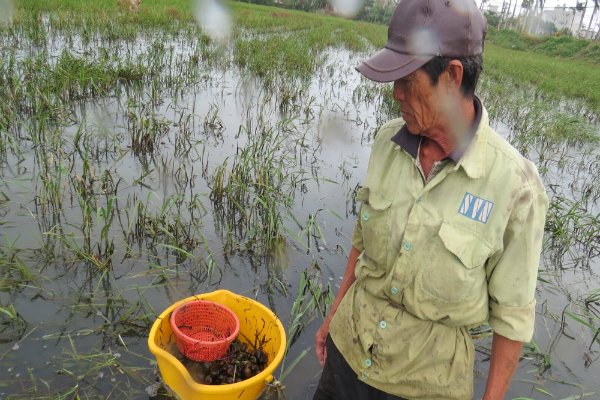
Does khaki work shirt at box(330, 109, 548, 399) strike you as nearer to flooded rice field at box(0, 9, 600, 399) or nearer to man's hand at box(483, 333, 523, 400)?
man's hand at box(483, 333, 523, 400)

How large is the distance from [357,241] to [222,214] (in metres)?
2.35

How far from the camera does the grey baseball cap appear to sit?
120 centimetres

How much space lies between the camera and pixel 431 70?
1233mm

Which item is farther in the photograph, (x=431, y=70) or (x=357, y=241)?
(x=357, y=241)

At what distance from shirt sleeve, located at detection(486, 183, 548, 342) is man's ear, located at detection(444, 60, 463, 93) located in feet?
1.07

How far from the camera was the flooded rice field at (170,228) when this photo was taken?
2.57 metres

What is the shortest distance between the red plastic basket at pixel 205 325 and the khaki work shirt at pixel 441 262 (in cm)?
75

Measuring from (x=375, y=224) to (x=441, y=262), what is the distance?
0.79ft

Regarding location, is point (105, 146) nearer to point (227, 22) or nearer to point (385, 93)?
point (385, 93)

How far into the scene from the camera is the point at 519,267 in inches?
50.2

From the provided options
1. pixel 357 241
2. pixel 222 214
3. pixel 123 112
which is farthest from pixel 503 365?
pixel 123 112

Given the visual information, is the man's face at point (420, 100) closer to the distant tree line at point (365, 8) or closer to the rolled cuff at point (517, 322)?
the rolled cuff at point (517, 322)

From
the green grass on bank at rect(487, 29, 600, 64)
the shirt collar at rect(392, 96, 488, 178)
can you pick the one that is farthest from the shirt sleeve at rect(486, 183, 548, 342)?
the green grass on bank at rect(487, 29, 600, 64)

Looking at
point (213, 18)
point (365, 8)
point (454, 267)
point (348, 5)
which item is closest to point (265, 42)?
point (213, 18)
